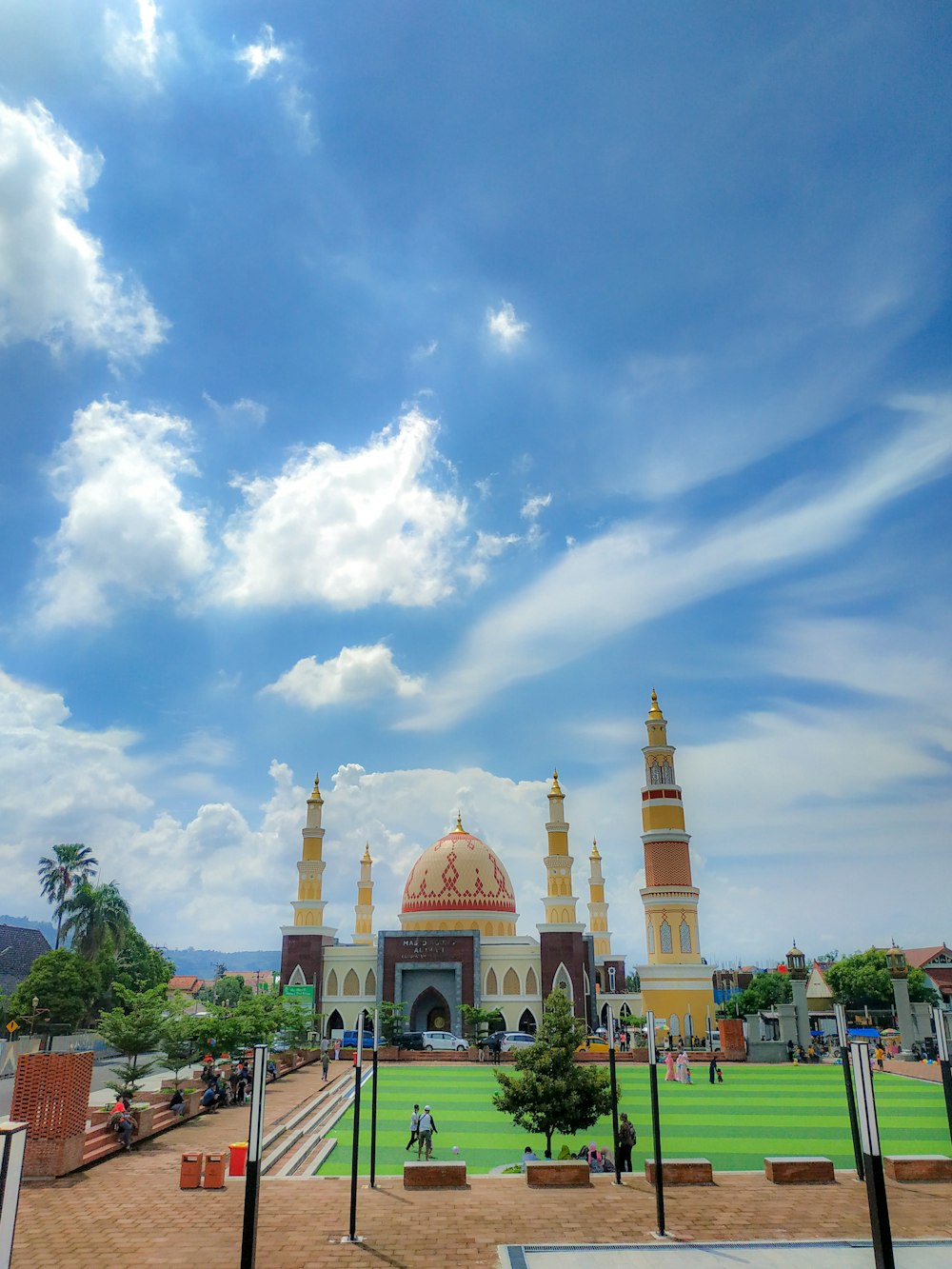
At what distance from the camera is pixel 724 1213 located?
1287cm

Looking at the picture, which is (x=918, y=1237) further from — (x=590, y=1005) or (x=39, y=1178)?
(x=590, y=1005)

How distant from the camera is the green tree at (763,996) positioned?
253 feet

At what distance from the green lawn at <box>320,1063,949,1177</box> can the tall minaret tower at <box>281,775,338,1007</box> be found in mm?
20416

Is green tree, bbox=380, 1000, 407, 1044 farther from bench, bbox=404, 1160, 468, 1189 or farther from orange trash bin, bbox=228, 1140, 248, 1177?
bench, bbox=404, 1160, 468, 1189

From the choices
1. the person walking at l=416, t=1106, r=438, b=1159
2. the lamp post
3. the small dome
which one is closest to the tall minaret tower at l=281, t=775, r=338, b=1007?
the small dome

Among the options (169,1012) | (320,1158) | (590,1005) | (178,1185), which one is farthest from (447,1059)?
(178,1185)

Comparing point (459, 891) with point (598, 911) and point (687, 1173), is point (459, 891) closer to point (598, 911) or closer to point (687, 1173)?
point (598, 911)

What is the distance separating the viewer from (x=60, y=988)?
47188 mm

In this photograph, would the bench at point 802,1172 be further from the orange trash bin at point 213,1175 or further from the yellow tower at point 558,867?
the yellow tower at point 558,867

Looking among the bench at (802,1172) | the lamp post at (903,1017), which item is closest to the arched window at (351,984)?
the lamp post at (903,1017)

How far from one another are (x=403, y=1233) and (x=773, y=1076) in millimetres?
24774

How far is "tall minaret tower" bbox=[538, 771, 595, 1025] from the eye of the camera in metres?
48.2

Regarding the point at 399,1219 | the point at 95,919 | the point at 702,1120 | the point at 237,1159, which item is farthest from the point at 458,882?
the point at 399,1219

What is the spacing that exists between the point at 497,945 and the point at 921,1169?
122 ft
